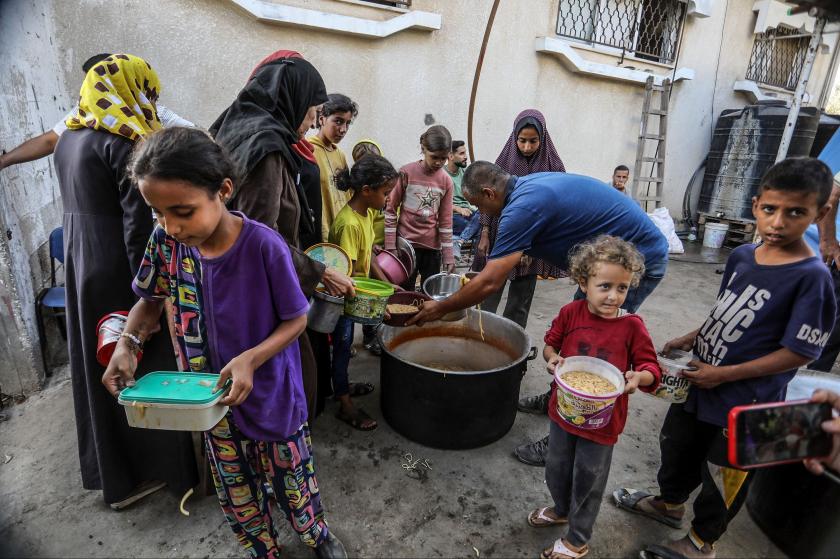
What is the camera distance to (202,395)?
4.22 feet

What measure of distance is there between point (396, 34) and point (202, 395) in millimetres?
5045

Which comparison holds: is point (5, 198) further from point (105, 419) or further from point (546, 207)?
point (546, 207)

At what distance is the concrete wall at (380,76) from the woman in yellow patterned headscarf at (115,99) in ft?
4.59

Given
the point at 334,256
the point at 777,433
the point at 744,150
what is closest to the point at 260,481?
the point at 334,256

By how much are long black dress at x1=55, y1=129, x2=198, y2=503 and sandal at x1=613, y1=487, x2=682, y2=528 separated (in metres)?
2.15

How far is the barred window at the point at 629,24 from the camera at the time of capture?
6.56 metres

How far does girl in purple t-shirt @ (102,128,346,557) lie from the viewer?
1.27 m

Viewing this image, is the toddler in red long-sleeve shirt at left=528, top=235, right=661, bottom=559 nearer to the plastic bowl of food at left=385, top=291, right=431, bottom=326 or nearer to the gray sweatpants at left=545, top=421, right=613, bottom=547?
the gray sweatpants at left=545, top=421, right=613, bottom=547

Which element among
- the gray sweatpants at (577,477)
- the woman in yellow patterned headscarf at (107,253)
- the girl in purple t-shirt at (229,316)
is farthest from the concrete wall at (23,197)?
the gray sweatpants at (577,477)

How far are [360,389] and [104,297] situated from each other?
176cm

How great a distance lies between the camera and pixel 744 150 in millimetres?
7656

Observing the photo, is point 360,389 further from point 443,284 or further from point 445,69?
point 445,69

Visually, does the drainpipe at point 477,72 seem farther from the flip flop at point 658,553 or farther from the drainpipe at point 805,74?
the flip flop at point 658,553

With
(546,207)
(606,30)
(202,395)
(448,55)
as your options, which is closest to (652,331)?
(546,207)
